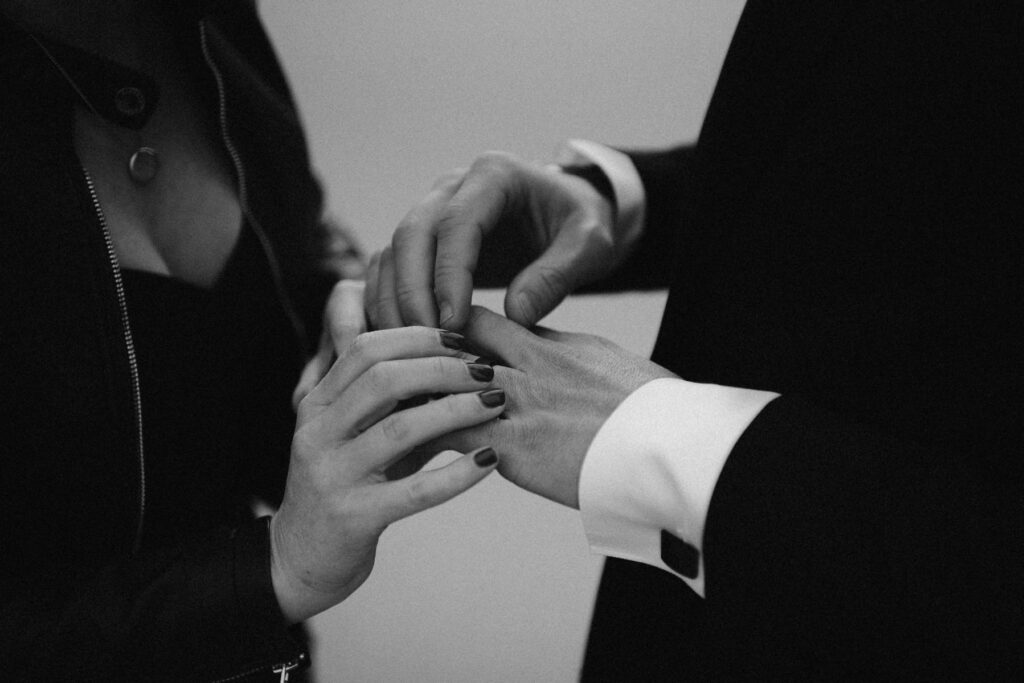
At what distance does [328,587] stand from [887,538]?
1.68 ft

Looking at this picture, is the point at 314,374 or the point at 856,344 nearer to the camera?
the point at 856,344

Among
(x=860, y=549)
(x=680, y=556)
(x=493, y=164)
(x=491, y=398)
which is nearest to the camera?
(x=860, y=549)

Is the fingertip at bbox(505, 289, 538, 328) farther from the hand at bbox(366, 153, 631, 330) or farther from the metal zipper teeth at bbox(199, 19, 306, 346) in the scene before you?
the metal zipper teeth at bbox(199, 19, 306, 346)

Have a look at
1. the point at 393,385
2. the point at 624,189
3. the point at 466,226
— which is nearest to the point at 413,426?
the point at 393,385

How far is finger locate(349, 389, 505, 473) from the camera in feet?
2.28

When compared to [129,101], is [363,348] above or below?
below

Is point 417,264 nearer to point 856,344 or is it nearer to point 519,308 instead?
point 519,308

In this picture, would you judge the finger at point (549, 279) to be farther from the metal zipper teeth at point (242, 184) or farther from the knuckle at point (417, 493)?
the metal zipper teeth at point (242, 184)

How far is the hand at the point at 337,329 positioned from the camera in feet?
3.10

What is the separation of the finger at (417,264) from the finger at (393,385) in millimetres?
131

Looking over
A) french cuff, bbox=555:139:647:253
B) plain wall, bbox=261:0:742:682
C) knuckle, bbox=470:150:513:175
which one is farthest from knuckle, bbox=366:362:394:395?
plain wall, bbox=261:0:742:682

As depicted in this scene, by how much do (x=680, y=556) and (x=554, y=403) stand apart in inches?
7.3

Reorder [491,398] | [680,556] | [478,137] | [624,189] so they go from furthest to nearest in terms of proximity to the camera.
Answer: [478,137], [624,189], [491,398], [680,556]

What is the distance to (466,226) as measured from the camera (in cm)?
A: 86
